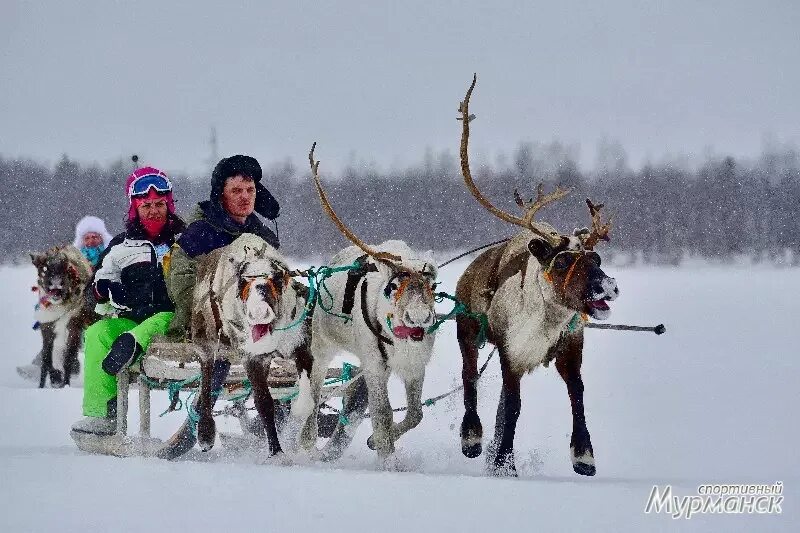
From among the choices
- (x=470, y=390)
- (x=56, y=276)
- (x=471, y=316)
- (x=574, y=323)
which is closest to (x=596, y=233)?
(x=574, y=323)

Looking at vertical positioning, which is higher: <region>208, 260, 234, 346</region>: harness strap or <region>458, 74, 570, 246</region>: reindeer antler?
<region>458, 74, 570, 246</region>: reindeer antler

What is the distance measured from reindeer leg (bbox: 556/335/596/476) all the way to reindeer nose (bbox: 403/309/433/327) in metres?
1.08

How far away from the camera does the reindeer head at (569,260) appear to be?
19.8 feet

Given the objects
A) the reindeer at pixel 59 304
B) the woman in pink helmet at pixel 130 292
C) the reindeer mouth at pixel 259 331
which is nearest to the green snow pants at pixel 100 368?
the woman in pink helmet at pixel 130 292

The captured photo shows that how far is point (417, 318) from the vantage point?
19.6ft

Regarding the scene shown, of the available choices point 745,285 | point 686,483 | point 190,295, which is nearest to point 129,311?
point 190,295

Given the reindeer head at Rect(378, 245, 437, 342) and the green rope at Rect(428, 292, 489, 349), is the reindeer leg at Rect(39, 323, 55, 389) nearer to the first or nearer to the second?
the green rope at Rect(428, 292, 489, 349)

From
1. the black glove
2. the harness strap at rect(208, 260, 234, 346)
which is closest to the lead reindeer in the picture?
the harness strap at rect(208, 260, 234, 346)

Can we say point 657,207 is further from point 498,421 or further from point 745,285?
point 498,421

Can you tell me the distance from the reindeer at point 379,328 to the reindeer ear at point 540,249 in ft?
2.06

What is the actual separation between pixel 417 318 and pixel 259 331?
115cm

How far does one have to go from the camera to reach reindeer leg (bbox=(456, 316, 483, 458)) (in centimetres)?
668

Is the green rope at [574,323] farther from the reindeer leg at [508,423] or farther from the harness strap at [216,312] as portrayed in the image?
the harness strap at [216,312]

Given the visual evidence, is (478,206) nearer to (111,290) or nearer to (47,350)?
(47,350)
